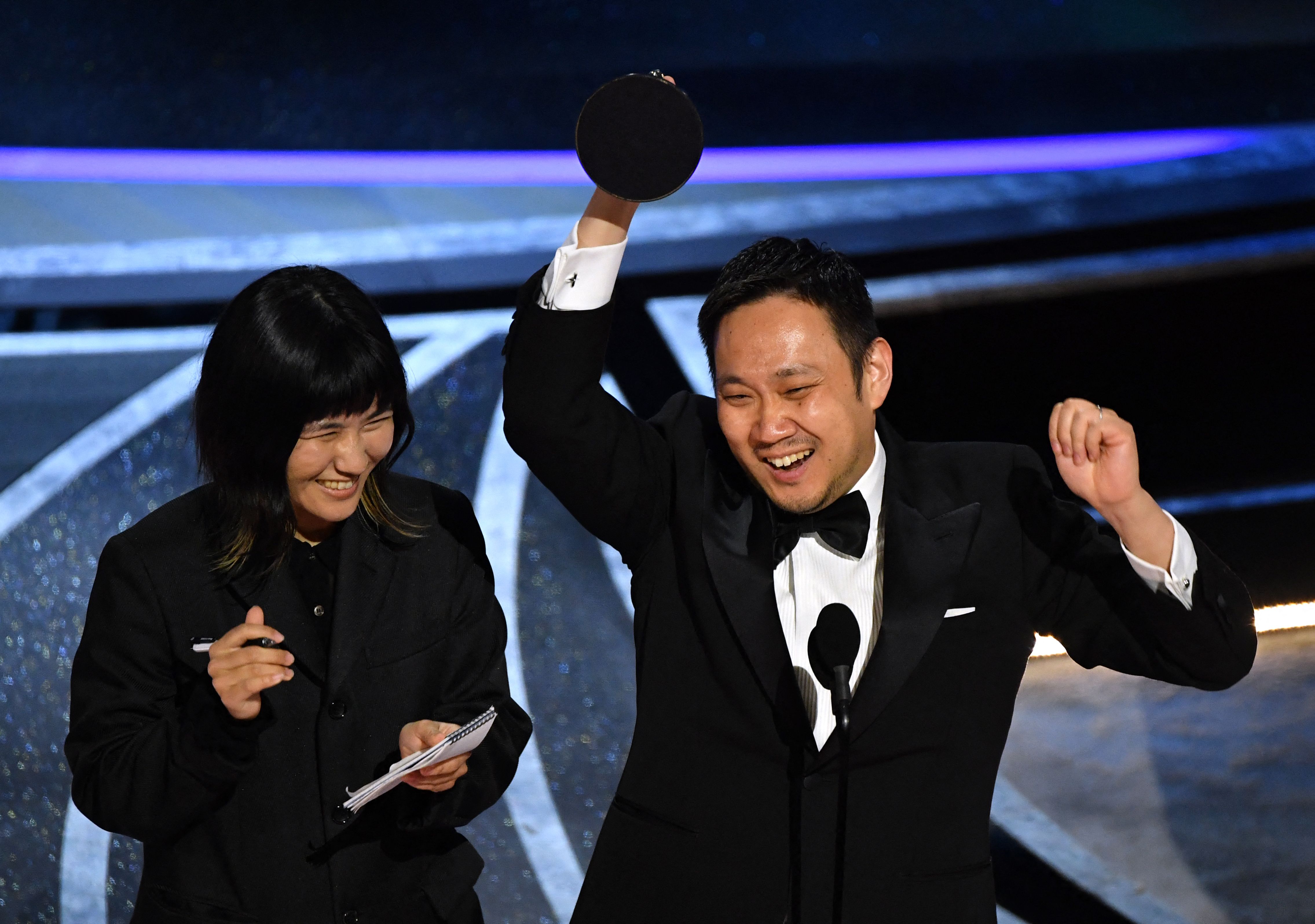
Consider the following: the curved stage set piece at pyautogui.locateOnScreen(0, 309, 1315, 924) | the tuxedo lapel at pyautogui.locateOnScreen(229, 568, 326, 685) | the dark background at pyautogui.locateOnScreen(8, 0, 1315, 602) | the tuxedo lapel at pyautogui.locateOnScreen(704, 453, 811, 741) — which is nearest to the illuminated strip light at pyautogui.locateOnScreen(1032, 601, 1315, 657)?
the curved stage set piece at pyautogui.locateOnScreen(0, 309, 1315, 924)

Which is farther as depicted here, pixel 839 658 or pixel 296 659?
pixel 296 659

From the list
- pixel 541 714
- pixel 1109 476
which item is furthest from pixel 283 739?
pixel 541 714

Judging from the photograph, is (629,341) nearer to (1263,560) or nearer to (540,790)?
(540,790)

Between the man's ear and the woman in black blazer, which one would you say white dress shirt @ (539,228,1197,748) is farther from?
the woman in black blazer

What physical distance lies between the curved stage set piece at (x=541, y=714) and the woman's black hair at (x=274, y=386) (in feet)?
4.71

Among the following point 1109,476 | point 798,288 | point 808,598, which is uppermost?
point 798,288

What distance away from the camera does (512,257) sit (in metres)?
3.36

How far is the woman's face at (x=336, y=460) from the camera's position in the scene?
60.3 inches

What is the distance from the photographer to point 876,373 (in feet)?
5.09

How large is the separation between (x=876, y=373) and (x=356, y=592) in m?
0.69

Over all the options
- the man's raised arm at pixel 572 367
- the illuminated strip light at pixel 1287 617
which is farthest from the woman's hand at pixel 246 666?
the illuminated strip light at pixel 1287 617

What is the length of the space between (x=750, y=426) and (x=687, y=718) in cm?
34

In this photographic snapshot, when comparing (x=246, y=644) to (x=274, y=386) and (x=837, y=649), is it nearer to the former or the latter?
(x=274, y=386)

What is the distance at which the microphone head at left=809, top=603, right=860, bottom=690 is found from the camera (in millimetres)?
1232
